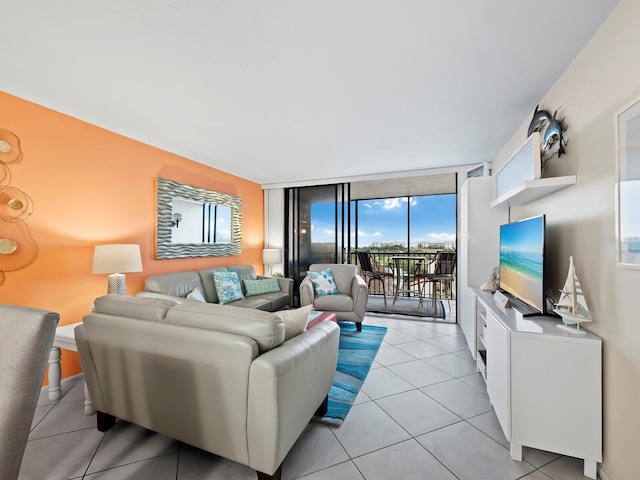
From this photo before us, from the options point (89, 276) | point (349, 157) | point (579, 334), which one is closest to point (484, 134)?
point (349, 157)

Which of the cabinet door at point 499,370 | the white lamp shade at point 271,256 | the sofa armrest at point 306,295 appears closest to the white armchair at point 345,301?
the sofa armrest at point 306,295

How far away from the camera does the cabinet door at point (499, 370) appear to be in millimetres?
1639

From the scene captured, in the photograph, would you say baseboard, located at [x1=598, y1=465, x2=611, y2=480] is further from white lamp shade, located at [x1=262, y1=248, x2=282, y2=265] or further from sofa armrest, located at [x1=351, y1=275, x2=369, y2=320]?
white lamp shade, located at [x1=262, y1=248, x2=282, y2=265]

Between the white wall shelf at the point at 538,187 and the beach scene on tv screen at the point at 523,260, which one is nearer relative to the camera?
the white wall shelf at the point at 538,187

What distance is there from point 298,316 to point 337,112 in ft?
5.92

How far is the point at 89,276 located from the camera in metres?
2.72

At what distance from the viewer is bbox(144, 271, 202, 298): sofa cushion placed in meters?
3.19

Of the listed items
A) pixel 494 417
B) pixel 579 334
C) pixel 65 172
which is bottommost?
pixel 494 417

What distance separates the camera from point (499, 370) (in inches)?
71.0

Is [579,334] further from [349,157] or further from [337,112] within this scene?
[349,157]

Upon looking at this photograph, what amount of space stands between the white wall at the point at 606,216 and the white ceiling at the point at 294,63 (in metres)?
0.14

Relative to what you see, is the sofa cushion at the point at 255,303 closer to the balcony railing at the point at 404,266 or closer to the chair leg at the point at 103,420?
the chair leg at the point at 103,420

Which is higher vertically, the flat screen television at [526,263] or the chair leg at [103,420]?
the flat screen television at [526,263]

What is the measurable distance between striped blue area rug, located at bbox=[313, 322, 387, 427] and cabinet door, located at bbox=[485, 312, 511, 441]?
0.99 metres
